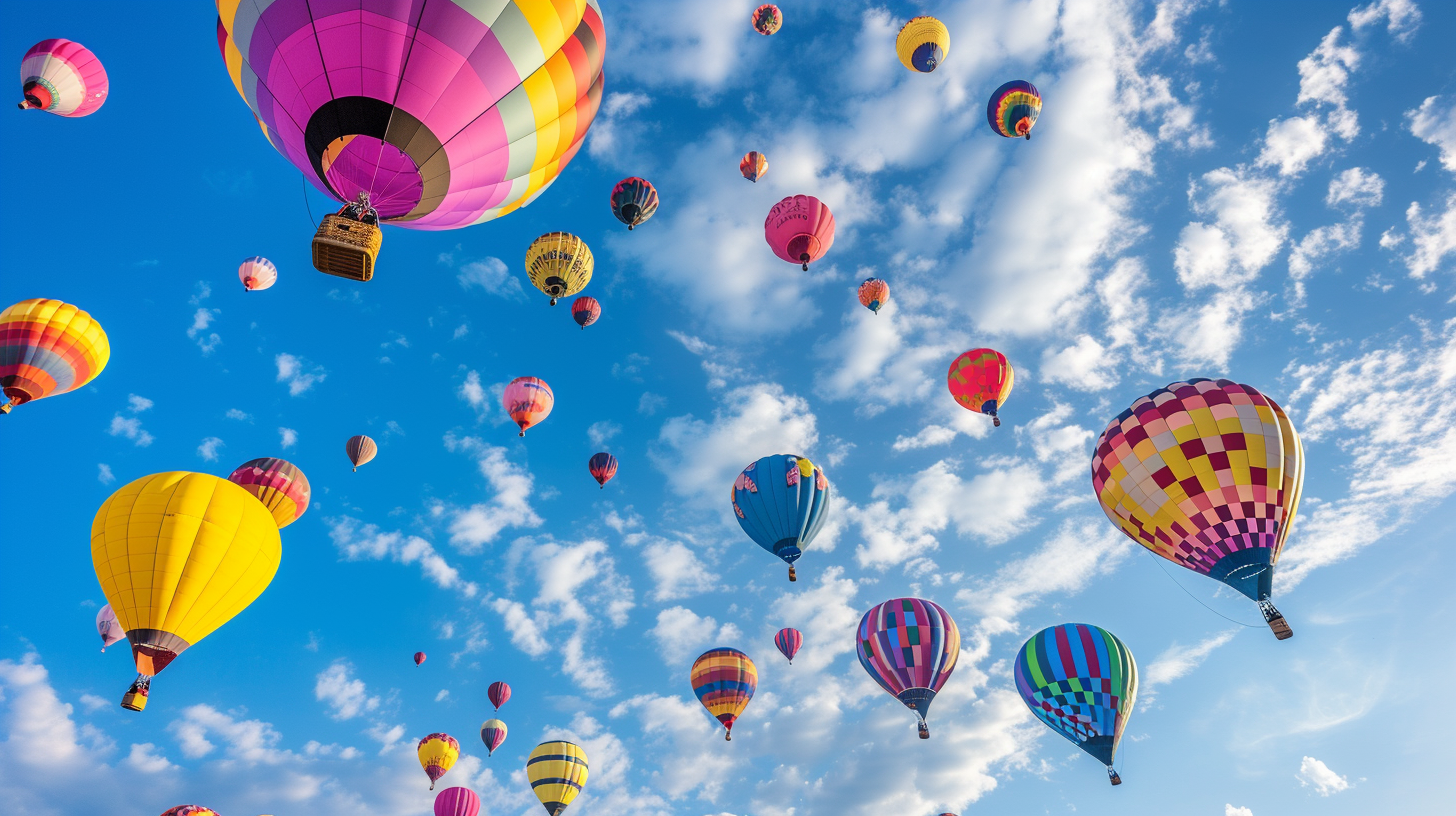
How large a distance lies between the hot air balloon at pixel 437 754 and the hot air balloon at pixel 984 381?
2367 cm

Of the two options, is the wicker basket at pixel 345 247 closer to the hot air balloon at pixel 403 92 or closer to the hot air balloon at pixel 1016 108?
the hot air balloon at pixel 403 92

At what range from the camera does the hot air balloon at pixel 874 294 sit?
75.9 feet

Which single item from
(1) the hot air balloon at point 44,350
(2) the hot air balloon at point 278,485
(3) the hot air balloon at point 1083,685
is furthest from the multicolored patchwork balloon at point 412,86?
(3) the hot air balloon at point 1083,685

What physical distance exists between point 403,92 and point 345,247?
210 centimetres

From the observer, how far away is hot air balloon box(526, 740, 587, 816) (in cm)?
2502

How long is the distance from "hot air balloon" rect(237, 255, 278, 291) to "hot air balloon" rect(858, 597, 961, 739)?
2260cm

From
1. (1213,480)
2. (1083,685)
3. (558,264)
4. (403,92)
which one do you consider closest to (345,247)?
(403,92)

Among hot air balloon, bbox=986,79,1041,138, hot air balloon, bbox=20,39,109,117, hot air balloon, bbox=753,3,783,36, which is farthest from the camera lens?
hot air balloon, bbox=753,3,783,36

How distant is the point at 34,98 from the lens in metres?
18.1

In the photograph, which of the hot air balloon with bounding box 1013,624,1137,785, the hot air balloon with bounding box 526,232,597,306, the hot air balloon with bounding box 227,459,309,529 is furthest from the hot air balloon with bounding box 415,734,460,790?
the hot air balloon with bounding box 1013,624,1137,785

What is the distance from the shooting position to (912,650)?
763 inches

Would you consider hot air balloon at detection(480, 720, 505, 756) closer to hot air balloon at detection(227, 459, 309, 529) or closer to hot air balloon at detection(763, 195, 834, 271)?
hot air balloon at detection(227, 459, 309, 529)

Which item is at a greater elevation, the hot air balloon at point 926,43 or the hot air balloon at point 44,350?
the hot air balloon at point 926,43

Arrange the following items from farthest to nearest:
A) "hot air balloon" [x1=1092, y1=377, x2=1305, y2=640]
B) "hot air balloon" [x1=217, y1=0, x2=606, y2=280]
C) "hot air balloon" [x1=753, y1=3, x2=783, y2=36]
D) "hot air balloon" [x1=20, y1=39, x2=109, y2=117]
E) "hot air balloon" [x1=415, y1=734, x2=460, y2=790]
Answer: "hot air balloon" [x1=415, y1=734, x2=460, y2=790]
"hot air balloon" [x1=753, y1=3, x2=783, y2=36]
"hot air balloon" [x1=20, y1=39, x2=109, y2=117]
"hot air balloon" [x1=1092, y1=377, x2=1305, y2=640]
"hot air balloon" [x1=217, y1=0, x2=606, y2=280]
